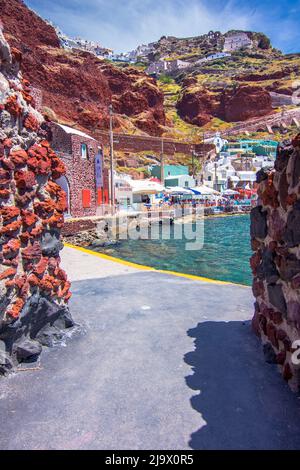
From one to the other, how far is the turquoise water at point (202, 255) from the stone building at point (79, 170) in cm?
605

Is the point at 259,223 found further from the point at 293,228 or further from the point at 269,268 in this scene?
the point at 293,228

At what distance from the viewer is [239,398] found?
2.96 metres

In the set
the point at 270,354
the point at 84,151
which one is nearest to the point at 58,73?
the point at 84,151

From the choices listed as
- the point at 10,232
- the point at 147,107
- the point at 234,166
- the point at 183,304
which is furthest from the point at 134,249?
the point at 147,107

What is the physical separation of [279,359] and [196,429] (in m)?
1.27

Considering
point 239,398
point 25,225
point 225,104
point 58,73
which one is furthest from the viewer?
point 225,104

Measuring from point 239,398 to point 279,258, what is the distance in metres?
1.41

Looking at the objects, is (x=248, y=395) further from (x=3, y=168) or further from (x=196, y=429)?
(x=3, y=168)

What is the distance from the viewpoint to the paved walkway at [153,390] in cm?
250

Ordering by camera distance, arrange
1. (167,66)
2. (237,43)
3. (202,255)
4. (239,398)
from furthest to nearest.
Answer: (237,43) → (167,66) → (202,255) → (239,398)

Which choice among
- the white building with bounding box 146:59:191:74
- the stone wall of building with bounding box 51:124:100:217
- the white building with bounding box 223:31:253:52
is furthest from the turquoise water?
the white building with bounding box 223:31:253:52

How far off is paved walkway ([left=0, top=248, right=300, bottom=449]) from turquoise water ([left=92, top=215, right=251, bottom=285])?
818cm

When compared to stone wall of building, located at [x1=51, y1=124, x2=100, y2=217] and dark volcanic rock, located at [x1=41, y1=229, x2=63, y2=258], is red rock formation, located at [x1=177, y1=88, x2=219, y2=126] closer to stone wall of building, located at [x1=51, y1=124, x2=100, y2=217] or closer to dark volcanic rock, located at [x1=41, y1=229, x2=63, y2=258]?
stone wall of building, located at [x1=51, y1=124, x2=100, y2=217]

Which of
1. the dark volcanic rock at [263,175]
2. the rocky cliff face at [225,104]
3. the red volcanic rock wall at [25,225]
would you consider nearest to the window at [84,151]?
the red volcanic rock wall at [25,225]
